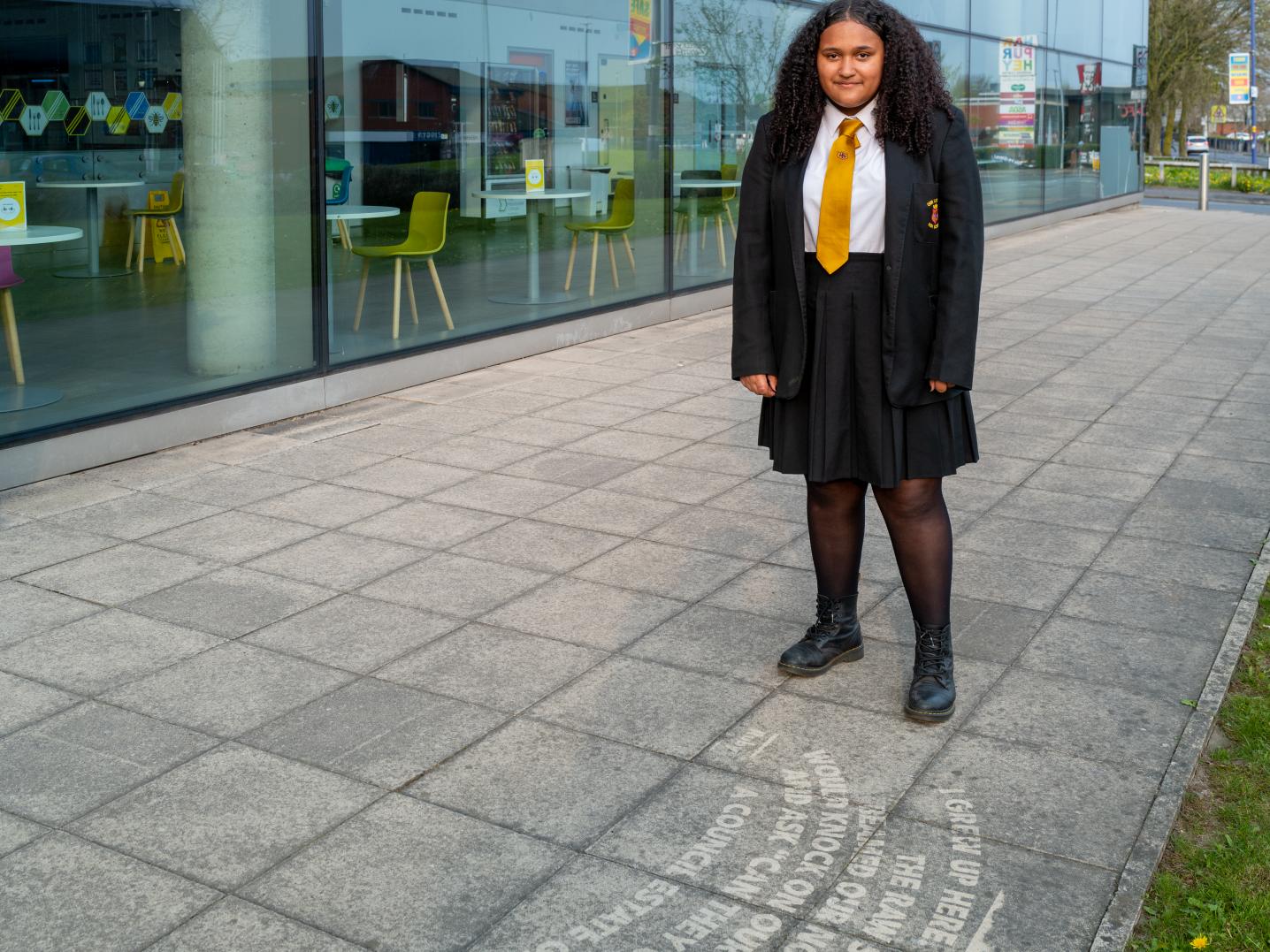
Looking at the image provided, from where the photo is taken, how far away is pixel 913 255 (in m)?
3.90

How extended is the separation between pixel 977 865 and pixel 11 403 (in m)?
5.20

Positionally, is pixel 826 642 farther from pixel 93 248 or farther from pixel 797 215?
pixel 93 248

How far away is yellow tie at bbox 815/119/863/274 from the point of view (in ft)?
12.8

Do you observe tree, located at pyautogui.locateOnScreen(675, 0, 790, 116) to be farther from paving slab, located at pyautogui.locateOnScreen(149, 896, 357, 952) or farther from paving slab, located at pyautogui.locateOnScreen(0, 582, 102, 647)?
paving slab, located at pyautogui.locateOnScreen(149, 896, 357, 952)

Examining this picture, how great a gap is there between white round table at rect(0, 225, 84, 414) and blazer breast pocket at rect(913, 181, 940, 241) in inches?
180

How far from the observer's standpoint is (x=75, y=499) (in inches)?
251

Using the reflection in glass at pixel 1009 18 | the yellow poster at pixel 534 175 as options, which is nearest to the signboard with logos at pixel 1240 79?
the reflection in glass at pixel 1009 18

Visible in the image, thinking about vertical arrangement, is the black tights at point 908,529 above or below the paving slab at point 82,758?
above

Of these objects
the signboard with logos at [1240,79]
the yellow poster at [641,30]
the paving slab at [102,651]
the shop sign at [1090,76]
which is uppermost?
the signboard with logos at [1240,79]

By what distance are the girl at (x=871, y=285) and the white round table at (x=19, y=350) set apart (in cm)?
406

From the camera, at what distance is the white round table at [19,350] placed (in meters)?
6.79

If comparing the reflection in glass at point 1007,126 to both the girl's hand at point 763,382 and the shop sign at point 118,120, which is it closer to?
the shop sign at point 118,120

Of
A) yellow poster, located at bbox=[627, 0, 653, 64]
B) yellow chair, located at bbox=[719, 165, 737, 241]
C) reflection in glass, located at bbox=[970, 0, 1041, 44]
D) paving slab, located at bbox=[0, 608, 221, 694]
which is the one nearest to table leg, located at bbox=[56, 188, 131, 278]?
paving slab, located at bbox=[0, 608, 221, 694]

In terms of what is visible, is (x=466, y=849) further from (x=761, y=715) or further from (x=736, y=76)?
(x=736, y=76)
